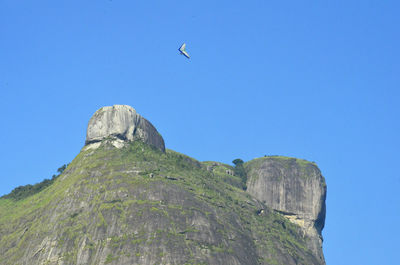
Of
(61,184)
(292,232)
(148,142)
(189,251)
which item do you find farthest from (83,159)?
(292,232)

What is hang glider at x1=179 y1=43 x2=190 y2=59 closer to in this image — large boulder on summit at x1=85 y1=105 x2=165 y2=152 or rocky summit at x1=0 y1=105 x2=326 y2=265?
rocky summit at x1=0 y1=105 x2=326 y2=265

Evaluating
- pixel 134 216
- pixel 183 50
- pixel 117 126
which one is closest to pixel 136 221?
pixel 134 216

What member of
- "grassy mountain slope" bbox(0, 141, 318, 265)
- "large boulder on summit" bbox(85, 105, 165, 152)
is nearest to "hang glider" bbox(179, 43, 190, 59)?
"grassy mountain slope" bbox(0, 141, 318, 265)

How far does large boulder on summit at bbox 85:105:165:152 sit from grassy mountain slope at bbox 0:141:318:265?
12.5 feet

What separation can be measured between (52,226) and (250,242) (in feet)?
156

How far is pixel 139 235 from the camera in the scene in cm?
14000

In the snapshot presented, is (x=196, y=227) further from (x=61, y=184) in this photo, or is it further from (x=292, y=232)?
(x=292, y=232)

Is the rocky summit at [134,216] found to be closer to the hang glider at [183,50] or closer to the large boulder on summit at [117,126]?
the large boulder on summit at [117,126]

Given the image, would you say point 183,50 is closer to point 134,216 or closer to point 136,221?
point 134,216

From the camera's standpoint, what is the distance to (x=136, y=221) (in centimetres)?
14425

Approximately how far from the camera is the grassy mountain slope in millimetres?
138500

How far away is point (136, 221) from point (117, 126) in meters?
45.1

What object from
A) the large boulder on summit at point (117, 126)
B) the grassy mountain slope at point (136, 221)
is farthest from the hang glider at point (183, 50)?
the large boulder on summit at point (117, 126)

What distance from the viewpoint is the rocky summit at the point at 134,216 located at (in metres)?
139
